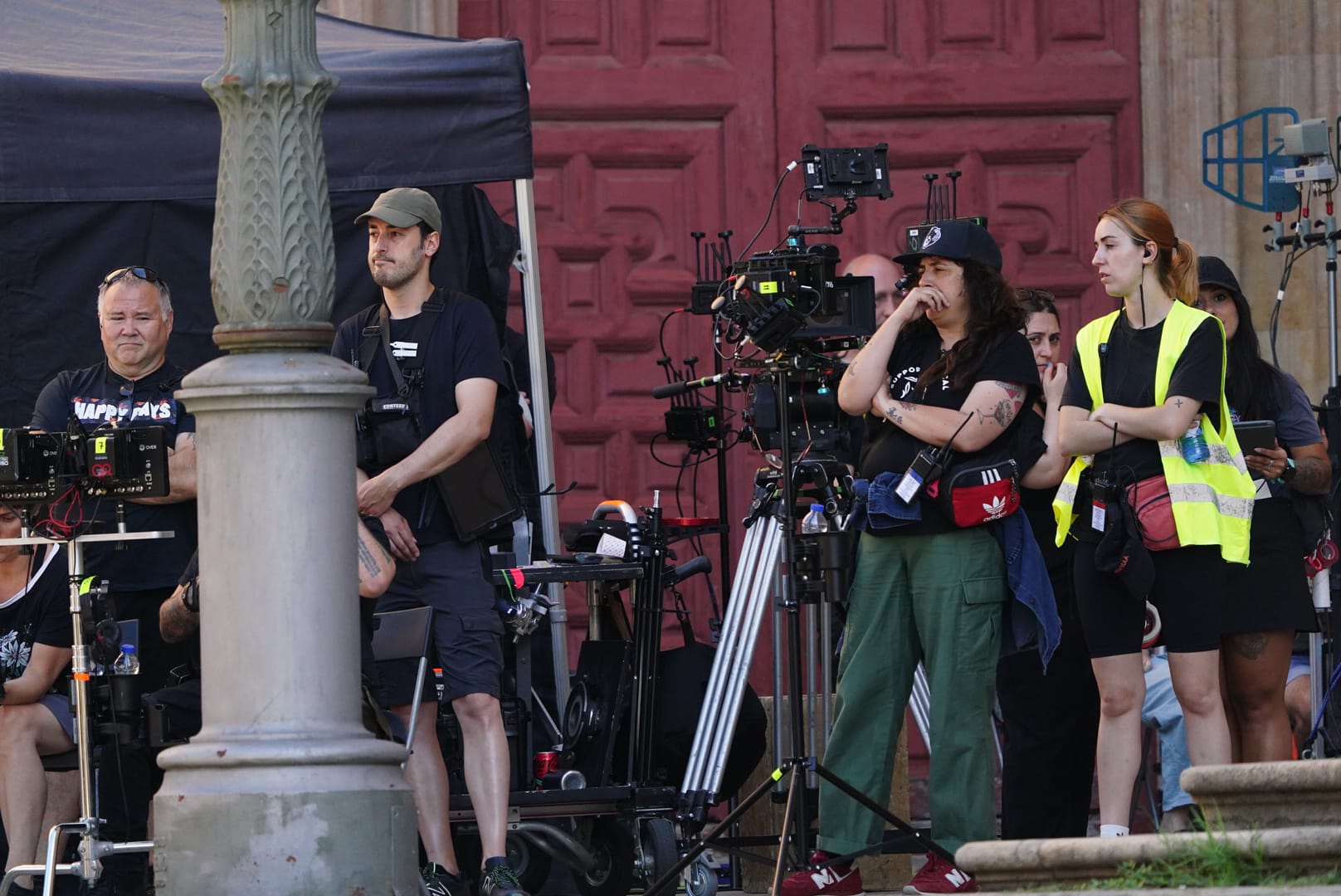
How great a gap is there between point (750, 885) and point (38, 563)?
9.16ft

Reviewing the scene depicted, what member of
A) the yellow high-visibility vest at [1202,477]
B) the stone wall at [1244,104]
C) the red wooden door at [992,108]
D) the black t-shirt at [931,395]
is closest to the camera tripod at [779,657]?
the black t-shirt at [931,395]

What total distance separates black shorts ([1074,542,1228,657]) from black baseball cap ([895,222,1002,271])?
995 mm

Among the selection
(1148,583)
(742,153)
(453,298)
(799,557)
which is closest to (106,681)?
(453,298)

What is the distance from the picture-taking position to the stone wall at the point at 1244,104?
9.80m

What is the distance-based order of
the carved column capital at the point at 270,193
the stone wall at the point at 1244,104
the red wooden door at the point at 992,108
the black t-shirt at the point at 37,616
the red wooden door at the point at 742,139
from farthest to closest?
the red wooden door at the point at 992,108
the red wooden door at the point at 742,139
the stone wall at the point at 1244,104
the black t-shirt at the point at 37,616
the carved column capital at the point at 270,193

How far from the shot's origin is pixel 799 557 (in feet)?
22.4

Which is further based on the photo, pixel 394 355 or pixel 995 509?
pixel 394 355

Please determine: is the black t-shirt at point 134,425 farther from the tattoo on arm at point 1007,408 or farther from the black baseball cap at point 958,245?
the tattoo on arm at point 1007,408

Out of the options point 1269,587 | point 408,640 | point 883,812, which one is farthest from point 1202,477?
point 408,640

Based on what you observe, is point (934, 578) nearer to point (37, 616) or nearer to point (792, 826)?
point (792, 826)

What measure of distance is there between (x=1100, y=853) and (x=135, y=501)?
3.62 meters

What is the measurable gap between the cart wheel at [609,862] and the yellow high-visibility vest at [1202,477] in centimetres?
197

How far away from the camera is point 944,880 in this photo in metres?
6.73

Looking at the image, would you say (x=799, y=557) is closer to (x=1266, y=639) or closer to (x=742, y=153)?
(x=1266, y=639)
